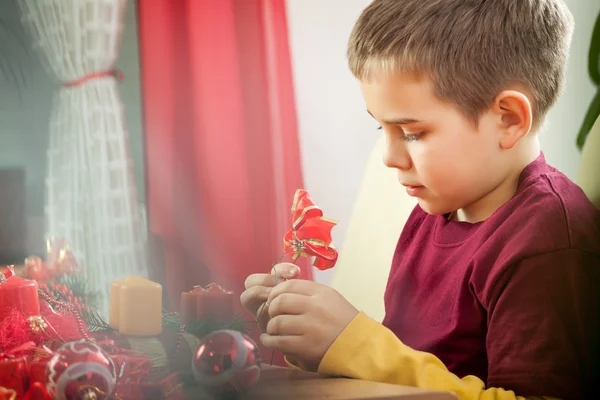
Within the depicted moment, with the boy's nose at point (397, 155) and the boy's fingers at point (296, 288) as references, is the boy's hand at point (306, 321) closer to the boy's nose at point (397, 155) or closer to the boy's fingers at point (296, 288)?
the boy's fingers at point (296, 288)

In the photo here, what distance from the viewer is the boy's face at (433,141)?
77 centimetres

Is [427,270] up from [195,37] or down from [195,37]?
down

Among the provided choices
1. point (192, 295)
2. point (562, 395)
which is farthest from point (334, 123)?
point (562, 395)

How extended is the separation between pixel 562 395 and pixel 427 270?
24 cm

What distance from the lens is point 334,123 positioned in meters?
0.89

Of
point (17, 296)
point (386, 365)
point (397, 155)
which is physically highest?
point (397, 155)

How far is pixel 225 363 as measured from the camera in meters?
0.57

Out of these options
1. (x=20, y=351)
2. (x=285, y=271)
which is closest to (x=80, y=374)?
(x=20, y=351)

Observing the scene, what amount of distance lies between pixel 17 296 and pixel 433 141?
1.50ft

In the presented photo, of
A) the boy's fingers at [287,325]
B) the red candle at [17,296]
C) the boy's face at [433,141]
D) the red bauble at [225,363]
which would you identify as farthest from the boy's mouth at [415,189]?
the red candle at [17,296]

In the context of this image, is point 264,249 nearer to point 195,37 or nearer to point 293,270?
point 293,270

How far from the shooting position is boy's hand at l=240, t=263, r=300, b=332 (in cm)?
79

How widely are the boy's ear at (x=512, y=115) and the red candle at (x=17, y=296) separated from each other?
528 millimetres

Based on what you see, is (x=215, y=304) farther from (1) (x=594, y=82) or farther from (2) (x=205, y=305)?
(1) (x=594, y=82)
